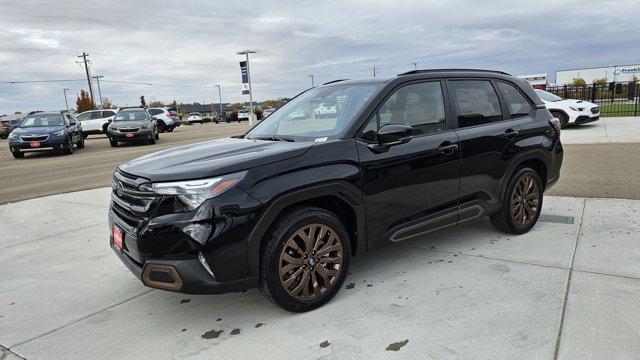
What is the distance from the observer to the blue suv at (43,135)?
15.8 m

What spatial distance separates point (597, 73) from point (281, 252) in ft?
282

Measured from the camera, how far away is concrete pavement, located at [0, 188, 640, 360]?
113 inches

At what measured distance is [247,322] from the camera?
129 inches

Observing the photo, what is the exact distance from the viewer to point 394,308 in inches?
131

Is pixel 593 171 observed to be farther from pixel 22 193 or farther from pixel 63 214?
pixel 22 193

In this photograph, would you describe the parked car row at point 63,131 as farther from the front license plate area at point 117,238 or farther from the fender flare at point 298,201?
the fender flare at point 298,201

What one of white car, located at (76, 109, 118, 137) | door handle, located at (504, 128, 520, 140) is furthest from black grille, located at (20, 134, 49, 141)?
door handle, located at (504, 128, 520, 140)

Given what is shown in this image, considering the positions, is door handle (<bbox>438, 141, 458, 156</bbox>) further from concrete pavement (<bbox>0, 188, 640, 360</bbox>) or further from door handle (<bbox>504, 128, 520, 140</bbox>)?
concrete pavement (<bbox>0, 188, 640, 360</bbox>)

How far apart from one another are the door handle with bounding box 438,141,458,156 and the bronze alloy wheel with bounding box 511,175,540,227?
107 cm

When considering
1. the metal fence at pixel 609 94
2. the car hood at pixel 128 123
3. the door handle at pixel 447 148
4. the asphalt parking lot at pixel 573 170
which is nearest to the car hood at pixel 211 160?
the door handle at pixel 447 148

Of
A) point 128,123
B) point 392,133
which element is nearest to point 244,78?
point 128,123

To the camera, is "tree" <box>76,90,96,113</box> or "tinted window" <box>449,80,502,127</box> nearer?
"tinted window" <box>449,80,502,127</box>

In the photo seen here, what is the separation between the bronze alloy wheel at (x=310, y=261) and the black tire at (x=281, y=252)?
0.01m

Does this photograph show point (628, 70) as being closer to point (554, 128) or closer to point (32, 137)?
point (32, 137)
